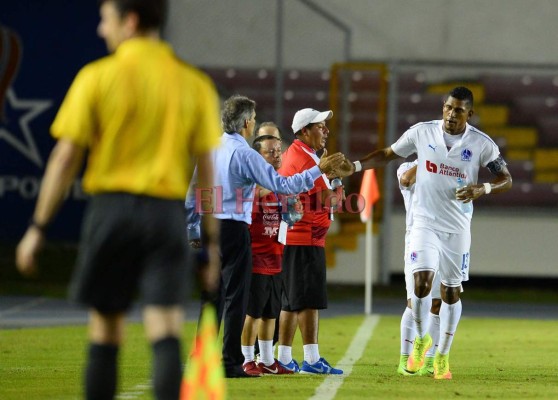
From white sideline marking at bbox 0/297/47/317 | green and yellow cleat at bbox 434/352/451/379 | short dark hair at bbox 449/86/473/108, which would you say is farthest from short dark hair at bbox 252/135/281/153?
white sideline marking at bbox 0/297/47/317

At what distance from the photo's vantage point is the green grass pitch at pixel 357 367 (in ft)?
29.2

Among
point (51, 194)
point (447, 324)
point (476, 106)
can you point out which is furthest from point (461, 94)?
point (476, 106)

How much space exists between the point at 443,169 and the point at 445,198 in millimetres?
219

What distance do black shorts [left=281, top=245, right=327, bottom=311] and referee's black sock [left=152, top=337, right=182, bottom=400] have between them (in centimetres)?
483

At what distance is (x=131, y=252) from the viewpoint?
552 centimetres

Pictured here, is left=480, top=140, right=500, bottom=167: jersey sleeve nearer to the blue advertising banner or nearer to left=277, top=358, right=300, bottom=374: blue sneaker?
left=277, top=358, right=300, bottom=374: blue sneaker

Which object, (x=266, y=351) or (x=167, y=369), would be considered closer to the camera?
(x=167, y=369)

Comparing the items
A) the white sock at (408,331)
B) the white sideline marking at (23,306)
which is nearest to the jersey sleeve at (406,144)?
the white sock at (408,331)

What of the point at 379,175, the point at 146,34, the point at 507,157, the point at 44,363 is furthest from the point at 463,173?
the point at 507,157

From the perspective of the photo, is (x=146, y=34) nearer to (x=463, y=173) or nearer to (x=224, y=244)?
(x=224, y=244)

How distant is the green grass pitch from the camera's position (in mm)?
8914

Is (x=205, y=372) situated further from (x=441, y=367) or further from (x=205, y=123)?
(x=441, y=367)

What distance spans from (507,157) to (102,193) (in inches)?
759

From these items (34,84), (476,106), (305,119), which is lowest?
(305,119)
